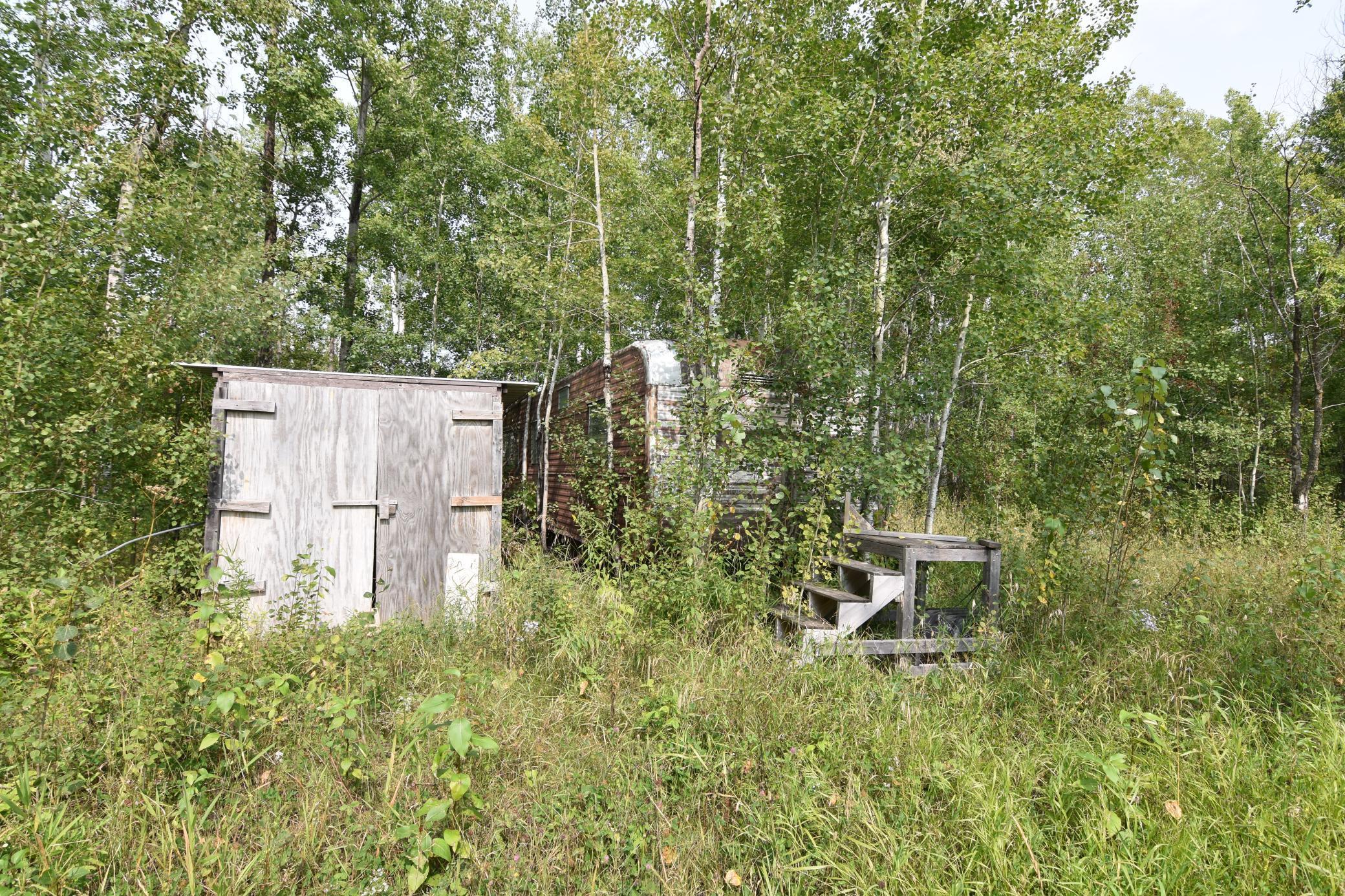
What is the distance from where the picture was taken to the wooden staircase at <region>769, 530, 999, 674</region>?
16.0 feet

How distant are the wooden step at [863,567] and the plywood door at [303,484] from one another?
4698 millimetres

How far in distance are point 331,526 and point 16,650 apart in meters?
2.57

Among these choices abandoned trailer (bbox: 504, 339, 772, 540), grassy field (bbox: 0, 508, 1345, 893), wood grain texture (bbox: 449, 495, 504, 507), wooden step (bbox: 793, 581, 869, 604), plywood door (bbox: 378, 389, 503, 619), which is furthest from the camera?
abandoned trailer (bbox: 504, 339, 772, 540)

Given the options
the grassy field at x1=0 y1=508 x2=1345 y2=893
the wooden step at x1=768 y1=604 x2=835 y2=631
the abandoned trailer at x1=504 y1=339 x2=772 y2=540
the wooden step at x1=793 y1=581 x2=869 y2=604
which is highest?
the abandoned trailer at x1=504 y1=339 x2=772 y2=540

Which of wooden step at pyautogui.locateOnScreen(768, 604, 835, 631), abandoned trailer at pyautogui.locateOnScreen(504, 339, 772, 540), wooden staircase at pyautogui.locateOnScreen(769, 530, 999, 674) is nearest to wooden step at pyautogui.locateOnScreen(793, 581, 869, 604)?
wooden staircase at pyautogui.locateOnScreen(769, 530, 999, 674)

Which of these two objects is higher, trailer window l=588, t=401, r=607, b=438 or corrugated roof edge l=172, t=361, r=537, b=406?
corrugated roof edge l=172, t=361, r=537, b=406

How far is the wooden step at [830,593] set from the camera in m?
5.19

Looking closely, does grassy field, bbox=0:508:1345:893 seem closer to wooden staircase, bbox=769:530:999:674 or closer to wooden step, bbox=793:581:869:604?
wooden staircase, bbox=769:530:999:674

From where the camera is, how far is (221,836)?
2797 mm

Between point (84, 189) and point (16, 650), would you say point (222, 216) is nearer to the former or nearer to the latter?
Answer: point (84, 189)

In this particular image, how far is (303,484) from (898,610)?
5.92 meters

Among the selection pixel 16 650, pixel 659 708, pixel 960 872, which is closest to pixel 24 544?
pixel 16 650

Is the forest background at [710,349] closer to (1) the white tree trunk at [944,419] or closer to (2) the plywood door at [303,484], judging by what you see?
(1) the white tree trunk at [944,419]

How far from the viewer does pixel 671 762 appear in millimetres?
3482
